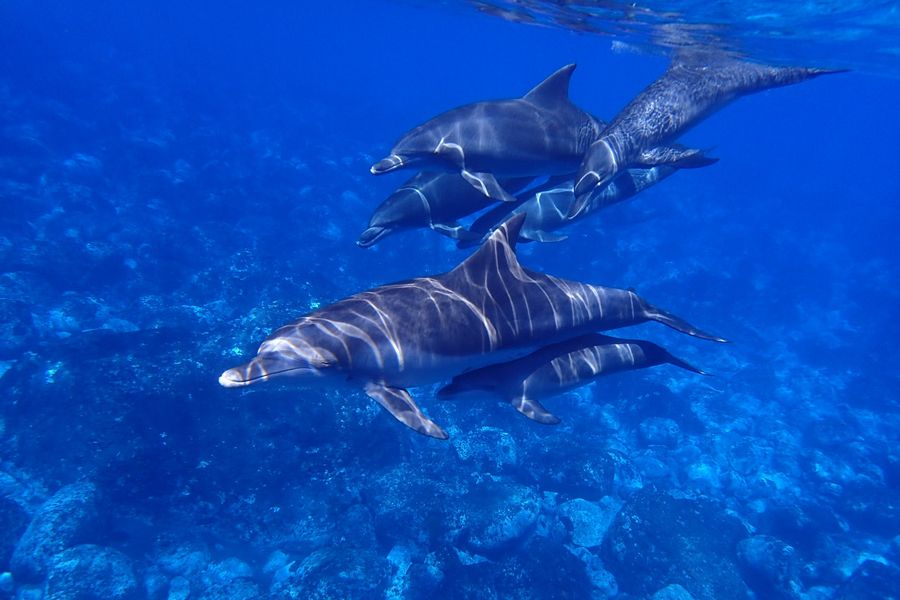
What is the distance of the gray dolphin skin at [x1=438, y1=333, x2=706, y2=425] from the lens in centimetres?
574

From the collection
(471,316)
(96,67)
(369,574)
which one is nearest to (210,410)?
(369,574)

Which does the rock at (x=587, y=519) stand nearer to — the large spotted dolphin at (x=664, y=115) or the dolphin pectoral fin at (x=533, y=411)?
the dolphin pectoral fin at (x=533, y=411)

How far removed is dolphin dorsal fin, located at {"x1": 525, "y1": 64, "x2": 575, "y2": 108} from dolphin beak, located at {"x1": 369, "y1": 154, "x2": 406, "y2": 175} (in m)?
2.37

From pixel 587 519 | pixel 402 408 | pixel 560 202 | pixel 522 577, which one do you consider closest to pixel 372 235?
pixel 402 408

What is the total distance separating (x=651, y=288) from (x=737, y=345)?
459cm

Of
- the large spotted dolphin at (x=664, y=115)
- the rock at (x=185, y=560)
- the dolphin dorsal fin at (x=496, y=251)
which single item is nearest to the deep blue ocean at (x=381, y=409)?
the rock at (x=185, y=560)

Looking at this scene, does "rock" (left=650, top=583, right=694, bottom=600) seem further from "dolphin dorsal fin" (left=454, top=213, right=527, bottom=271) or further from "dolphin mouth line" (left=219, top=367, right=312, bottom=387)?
"dolphin mouth line" (left=219, top=367, right=312, bottom=387)

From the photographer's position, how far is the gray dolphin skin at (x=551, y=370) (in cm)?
574

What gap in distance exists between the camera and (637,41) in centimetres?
2186

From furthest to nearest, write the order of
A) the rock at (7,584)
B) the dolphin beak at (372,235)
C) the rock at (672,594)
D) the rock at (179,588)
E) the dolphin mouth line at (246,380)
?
the rock at (672,594)
the rock at (179,588)
the rock at (7,584)
the dolphin beak at (372,235)
the dolphin mouth line at (246,380)

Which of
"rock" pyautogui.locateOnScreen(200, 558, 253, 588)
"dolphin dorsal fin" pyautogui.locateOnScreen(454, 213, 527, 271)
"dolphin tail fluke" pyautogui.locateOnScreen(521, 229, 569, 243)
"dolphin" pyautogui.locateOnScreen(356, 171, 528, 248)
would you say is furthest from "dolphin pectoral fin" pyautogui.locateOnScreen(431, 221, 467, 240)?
"rock" pyautogui.locateOnScreen(200, 558, 253, 588)

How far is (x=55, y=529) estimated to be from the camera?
9.71m

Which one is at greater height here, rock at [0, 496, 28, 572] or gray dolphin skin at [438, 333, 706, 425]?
rock at [0, 496, 28, 572]

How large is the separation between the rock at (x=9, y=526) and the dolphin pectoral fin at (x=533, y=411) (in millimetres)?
10894
